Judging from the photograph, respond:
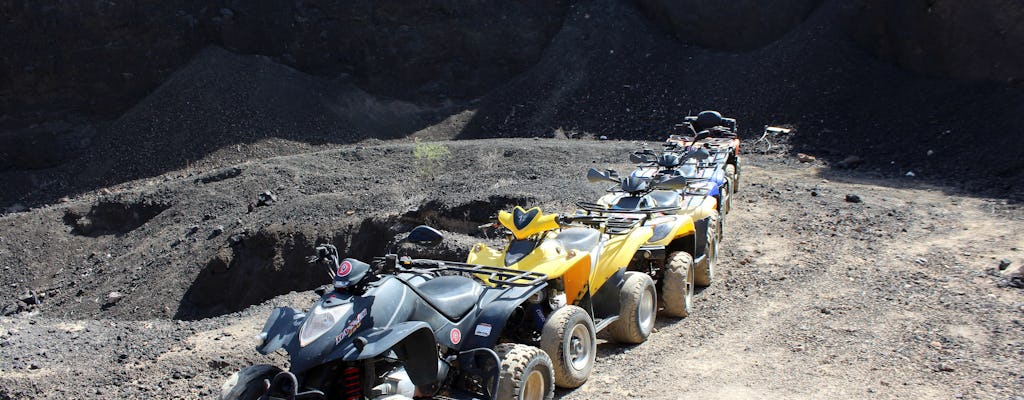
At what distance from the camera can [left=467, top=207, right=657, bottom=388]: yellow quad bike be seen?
6352mm

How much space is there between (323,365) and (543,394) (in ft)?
5.34

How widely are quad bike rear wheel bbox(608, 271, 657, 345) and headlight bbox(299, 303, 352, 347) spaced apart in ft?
9.73

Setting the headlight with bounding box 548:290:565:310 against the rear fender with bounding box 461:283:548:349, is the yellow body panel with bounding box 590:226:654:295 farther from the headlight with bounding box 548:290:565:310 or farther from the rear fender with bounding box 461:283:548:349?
the rear fender with bounding box 461:283:548:349

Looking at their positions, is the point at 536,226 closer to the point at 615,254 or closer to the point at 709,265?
→ the point at 615,254

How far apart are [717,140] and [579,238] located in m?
7.65

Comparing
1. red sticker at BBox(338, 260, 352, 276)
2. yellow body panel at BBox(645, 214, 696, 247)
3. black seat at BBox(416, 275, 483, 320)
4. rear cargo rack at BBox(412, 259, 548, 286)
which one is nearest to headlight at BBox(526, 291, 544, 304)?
rear cargo rack at BBox(412, 259, 548, 286)

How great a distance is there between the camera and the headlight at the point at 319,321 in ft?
16.0

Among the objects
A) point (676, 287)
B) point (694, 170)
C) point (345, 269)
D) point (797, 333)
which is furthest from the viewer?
point (694, 170)

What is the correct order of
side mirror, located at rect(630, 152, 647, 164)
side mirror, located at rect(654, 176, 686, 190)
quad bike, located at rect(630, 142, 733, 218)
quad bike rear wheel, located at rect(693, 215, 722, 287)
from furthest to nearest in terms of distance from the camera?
side mirror, located at rect(630, 152, 647, 164) < quad bike, located at rect(630, 142, 733, 218) < quad bike rear wheel, located at rect(693, 215, 722, 287) < side mirror, located at rect(654, 176, 686, 190)

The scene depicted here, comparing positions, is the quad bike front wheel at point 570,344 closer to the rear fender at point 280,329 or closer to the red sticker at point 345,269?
the red sticker at point 345,269

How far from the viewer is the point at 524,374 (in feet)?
18.2

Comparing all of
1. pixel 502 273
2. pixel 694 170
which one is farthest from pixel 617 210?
pixel 694 170

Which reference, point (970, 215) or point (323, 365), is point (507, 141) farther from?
point (323, 365)

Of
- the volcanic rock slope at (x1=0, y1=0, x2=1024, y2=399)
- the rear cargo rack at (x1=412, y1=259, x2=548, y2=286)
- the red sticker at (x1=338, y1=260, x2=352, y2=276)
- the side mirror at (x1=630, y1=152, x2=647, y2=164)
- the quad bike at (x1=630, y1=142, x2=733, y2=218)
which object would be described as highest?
the red sticker at (x1=338, y1=260, x2=352, y2=276)
